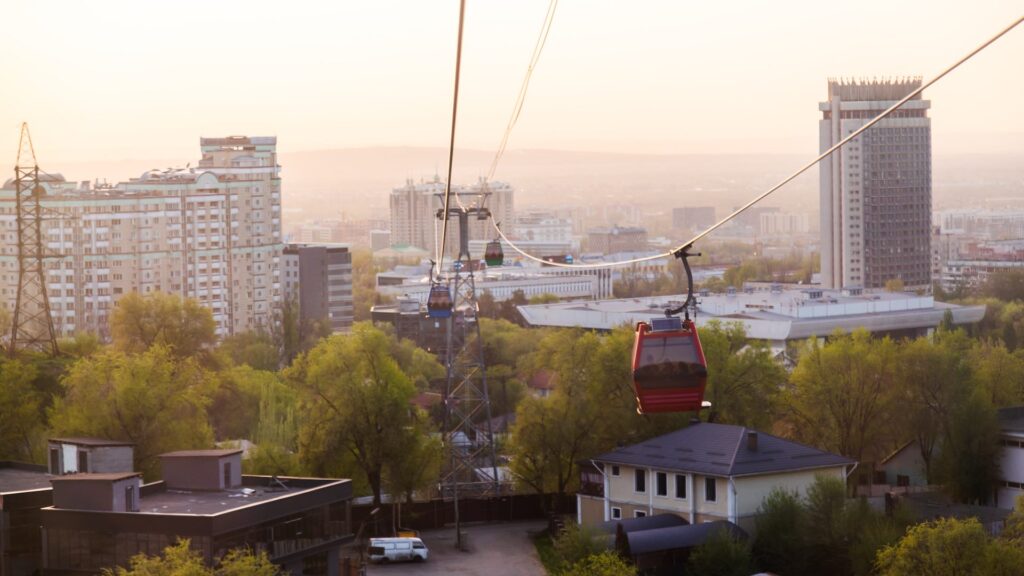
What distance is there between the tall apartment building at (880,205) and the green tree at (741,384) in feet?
228

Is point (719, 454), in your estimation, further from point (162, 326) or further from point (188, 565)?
point (162, 326)

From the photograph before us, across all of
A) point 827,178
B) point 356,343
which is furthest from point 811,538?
point 827,178

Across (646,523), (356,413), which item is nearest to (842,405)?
(646,523)

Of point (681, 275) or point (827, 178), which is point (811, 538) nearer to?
point (827, 178)

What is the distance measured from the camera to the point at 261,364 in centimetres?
5878

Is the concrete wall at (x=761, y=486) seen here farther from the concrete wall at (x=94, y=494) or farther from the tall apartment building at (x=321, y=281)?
the tall apartment building at (x=321, y=281)

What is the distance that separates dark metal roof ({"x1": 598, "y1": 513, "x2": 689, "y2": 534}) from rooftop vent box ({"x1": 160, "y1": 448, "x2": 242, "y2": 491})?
5485 mm

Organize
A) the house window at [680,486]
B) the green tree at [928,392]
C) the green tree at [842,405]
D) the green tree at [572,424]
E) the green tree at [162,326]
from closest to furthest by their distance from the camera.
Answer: the house window at [680,486] → the green tree at [572,424] → the green tree at [928,392] → the green tree at [842,405] → the green tree at [162,326]

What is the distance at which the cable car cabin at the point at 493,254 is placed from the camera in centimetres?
2864

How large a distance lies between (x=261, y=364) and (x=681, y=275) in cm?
8002

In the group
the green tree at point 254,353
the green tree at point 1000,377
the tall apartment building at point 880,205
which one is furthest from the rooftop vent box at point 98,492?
the tall apartment building at point 880,205

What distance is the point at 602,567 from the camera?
22500 millimetres

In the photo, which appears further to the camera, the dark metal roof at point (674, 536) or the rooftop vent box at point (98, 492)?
the dark metal roof at point (674, 536)

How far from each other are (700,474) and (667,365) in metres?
13.6
